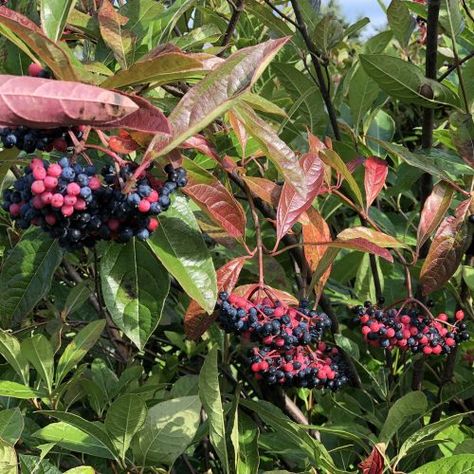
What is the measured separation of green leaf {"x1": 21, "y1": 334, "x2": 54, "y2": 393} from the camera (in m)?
1.49

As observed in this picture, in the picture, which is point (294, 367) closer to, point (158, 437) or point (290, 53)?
point (158, 437)

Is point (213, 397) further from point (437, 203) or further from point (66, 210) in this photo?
point (437, 203)

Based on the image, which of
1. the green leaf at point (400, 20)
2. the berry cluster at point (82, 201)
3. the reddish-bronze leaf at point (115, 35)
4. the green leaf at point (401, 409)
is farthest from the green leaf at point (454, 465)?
the green leaf at point (400, 20)

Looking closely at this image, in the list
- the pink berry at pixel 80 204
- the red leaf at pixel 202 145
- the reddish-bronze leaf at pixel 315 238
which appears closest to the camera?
the pink berry at pixel 80 204

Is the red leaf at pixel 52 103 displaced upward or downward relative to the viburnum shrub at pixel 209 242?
upward

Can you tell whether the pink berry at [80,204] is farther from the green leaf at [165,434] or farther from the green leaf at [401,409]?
the green leaf at [401,409]

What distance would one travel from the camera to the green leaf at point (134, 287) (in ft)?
4.08

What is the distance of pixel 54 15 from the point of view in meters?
1.18

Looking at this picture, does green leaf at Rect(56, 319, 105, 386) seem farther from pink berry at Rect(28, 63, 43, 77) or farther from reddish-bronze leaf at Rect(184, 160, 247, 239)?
pink berry at Rect(28, 63, 43, 77)

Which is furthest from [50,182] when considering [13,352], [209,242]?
[209,242]

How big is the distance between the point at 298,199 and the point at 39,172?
24.0 inches

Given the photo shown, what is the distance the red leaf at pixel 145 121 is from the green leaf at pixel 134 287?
0.40 meters

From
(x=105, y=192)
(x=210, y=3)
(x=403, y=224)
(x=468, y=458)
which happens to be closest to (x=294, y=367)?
(x=468, y=458)

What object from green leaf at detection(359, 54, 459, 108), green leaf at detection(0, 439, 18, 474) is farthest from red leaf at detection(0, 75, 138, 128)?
green leaf at detection(359, 54, 459, 108)
